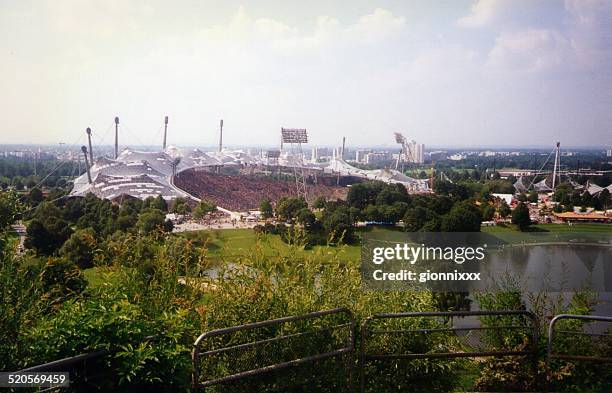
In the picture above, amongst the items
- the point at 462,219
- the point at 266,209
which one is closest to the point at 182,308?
the point at 462,219

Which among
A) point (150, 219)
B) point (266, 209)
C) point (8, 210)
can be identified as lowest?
point (150, 219)

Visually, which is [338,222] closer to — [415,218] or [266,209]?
[415,218]

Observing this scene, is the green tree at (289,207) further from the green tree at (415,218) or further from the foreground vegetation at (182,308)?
the foreground vegetation at (182,308)

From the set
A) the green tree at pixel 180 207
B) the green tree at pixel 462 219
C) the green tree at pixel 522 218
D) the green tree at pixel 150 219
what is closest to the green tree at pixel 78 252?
the green tree at pixel 150 219

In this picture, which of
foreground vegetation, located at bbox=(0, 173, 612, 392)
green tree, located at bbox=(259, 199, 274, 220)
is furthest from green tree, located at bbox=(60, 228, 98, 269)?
green tree, located at bbox=(259, 199, 274, 220)

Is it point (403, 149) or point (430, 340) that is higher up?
point (403, 149)

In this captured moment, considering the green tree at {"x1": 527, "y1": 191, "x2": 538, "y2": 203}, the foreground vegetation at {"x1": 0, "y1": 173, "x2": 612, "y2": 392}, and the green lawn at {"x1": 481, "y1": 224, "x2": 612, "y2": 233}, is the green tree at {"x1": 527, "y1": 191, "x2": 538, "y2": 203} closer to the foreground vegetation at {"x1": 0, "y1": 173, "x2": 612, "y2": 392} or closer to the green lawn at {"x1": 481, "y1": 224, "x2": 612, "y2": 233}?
the green lawn at {"x1": 481, "y1": 224, "x2": 612, "y2": 233}
